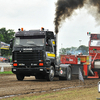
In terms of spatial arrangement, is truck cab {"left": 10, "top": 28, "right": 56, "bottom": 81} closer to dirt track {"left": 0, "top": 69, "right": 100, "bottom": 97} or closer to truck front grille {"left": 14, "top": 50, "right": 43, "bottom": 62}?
truck front grille {"left": 14, "top": 50, "right": 43, "bottom": 62}

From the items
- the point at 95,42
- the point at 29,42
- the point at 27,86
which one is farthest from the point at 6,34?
the point at 27,86

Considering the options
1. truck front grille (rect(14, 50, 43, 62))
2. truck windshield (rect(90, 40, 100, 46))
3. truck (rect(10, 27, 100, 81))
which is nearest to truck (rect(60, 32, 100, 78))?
truck windshield (rect(90, 40, 100, 46))

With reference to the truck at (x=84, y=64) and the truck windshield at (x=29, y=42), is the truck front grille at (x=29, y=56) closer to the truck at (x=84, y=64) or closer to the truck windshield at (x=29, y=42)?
the truck windshield at (x=29, y=42)

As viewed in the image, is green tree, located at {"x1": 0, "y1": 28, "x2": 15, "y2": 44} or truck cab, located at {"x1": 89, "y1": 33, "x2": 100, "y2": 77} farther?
green tree, located at {"x1": 0, "y1": 28, "x2": 15, "y2": 44}

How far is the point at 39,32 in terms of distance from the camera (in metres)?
16.5

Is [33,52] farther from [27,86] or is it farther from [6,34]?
[6,34]

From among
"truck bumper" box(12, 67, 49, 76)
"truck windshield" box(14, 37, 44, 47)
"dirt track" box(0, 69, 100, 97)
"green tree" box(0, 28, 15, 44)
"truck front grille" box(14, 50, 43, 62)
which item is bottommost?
"dirt track" box(0, 69, 100, 97)

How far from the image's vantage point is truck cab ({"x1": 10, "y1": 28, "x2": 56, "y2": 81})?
1623 cm

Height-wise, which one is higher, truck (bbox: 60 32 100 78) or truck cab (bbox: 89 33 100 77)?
truck cab (bbox: 89 33 100 77)

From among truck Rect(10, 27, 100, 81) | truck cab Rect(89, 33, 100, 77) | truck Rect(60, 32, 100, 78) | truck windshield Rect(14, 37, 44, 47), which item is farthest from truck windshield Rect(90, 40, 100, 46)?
truck windshield Rect(14, 37, 44, 47)

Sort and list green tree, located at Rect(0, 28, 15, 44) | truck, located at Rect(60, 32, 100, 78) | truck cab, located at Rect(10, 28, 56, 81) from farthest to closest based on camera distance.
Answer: green tree, located at Rect(0, 28, 15, 44) < truck, located at Rect(60, 32, 100, 78) < truck cab, located at Rect(10, 28, 56, 81)

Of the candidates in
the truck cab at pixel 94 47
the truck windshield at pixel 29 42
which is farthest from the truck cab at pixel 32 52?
the truck cab at pixel 94 47

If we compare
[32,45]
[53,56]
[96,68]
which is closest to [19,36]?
[32,45]

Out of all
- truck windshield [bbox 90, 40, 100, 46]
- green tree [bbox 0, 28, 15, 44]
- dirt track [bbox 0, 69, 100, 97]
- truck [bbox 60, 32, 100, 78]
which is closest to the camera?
dirt track [bbox 0, 69, 100, 97]
